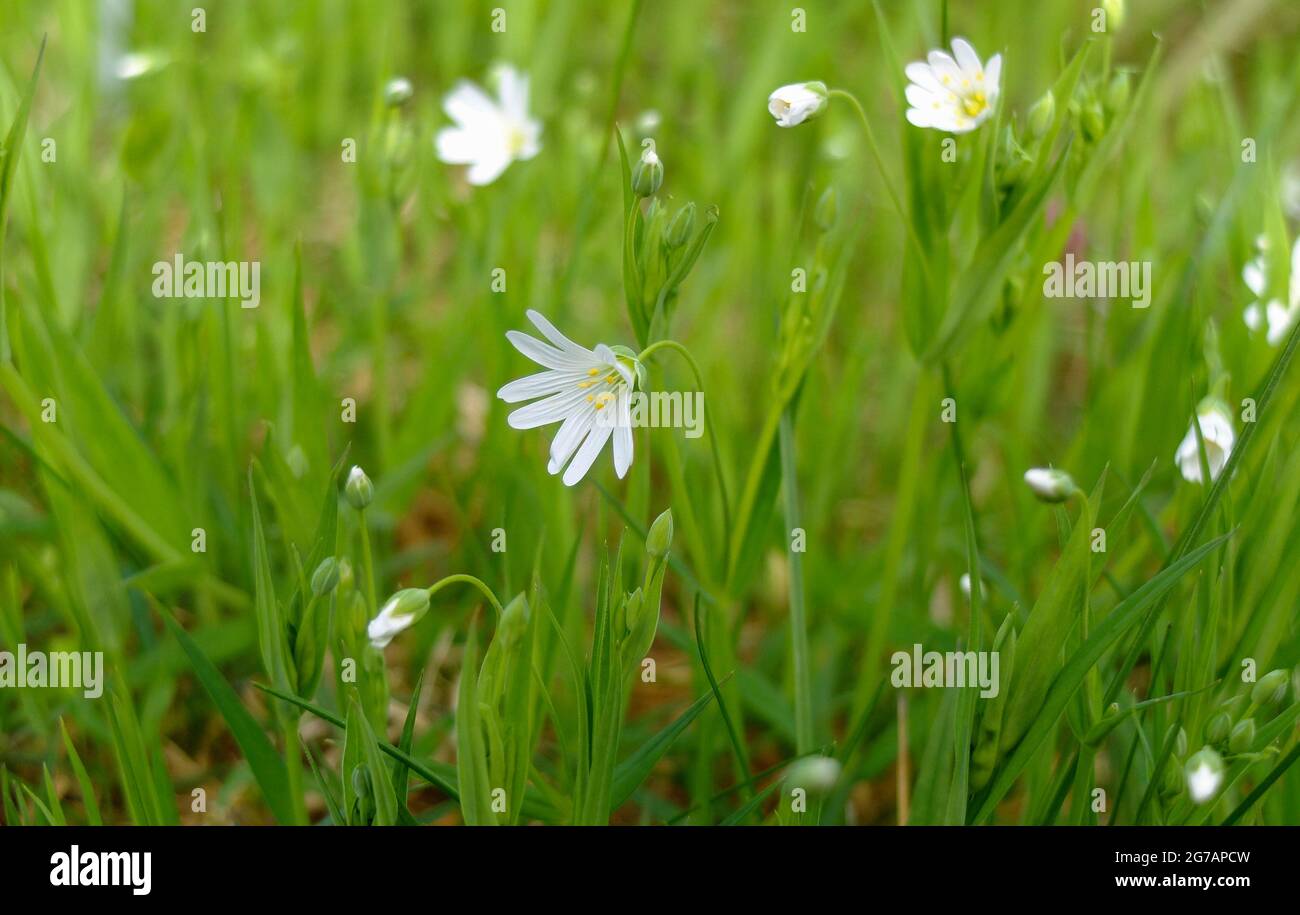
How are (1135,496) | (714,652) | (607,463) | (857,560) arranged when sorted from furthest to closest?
(857,560), (607,463), (714,652), (1135,496)

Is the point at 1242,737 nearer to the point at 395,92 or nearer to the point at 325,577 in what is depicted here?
the point at 325,577

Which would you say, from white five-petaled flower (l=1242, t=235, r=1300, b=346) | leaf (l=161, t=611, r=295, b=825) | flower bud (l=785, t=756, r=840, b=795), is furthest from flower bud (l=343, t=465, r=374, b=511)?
white five-petaled flower (l=1242, t=235, r=1300, b=346)

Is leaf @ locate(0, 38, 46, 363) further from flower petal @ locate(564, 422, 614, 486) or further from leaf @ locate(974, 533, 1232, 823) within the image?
leaf @ locate(974, 533, 1232, 823)

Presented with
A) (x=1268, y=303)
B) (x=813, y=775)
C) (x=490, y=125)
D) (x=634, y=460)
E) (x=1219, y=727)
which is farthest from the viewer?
(x=490, y=125)

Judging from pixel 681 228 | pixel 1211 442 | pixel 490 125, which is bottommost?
pixel 1211 442

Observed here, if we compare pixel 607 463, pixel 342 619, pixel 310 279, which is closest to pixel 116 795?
pixel 342 619

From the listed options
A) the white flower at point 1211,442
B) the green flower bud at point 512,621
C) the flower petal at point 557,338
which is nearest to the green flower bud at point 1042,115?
the white flower at point 1211,442

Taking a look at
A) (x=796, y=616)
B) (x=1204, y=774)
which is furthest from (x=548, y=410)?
(x=1204, y=774)
